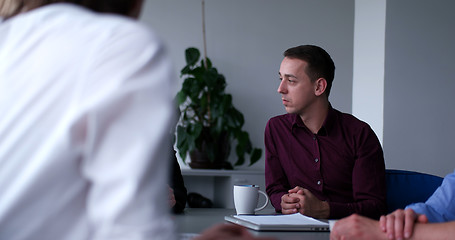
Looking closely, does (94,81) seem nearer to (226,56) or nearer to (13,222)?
(13,222)

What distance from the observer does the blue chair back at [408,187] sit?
2098 mm

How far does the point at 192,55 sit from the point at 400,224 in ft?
10.8

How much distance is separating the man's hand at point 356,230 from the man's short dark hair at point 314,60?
4.75ft

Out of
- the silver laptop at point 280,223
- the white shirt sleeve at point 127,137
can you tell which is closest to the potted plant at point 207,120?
the silver laptop at point 280,223

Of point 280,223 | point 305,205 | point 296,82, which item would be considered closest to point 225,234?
point 280,223

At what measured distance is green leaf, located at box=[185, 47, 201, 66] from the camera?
444 cm

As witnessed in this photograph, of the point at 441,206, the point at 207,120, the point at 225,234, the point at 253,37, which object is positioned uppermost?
the point at 253,37

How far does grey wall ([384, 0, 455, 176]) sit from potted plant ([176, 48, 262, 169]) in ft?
3.87

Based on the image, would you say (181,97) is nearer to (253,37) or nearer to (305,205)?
(253,37)

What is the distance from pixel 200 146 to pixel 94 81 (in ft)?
12.5

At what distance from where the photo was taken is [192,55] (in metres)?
4.46

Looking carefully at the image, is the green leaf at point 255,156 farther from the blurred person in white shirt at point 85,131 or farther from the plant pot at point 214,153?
the blurred person in white shirt at point 85,131

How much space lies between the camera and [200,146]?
14.4 ft

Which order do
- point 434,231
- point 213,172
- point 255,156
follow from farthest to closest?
point 255,156, point 213,172, point 434,231
